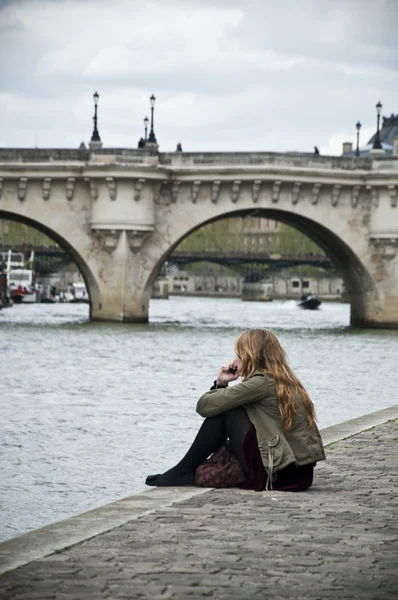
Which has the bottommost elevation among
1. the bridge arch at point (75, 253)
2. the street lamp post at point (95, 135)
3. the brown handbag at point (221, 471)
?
the brown handbag at point (221, 471)

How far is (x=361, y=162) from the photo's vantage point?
52.3 m

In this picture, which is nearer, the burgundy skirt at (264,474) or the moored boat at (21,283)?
the burgundy skirt at (264,474)

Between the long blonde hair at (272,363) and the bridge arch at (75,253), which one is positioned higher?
the bridge arch at (75,253)

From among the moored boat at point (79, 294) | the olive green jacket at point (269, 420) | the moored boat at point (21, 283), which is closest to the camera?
the olive green jacket at point (269, 420)

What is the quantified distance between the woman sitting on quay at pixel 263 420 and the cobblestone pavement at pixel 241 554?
222 millimetres

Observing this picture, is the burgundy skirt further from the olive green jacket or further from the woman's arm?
the woman's arm

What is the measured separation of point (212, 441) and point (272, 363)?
810mm

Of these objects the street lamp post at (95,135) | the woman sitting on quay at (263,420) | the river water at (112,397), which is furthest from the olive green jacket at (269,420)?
the street lamp post at (95,135)

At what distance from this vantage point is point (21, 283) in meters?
119

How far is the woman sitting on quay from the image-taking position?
34.8 feet

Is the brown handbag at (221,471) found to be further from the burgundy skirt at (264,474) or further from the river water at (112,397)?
the river water at (112,397)

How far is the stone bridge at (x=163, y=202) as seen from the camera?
50.3m

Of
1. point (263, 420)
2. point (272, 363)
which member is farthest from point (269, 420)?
point (272, 363)

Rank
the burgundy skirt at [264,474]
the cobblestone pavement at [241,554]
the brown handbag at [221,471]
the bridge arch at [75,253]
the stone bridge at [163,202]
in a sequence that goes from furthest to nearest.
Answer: the bridge arch at [75,253], the stone bridge at [163,202], the brown handbag at [221,471], the burgundy skirt at [264,474], the cobblestone pavement at [241,554]
